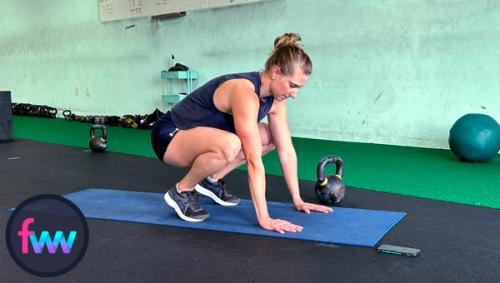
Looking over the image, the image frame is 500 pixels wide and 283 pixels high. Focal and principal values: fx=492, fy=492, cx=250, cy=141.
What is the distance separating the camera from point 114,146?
4609 mm

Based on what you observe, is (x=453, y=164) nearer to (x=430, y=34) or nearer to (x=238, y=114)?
(x=430, y=34)

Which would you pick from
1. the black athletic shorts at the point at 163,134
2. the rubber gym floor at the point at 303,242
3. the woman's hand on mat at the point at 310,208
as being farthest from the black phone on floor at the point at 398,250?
the black athletic shorts at the point at 163,134

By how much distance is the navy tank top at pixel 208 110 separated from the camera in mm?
1986

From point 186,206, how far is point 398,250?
894mm

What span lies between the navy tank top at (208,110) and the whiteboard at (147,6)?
10.8 feet

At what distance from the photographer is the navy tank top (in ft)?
6.52

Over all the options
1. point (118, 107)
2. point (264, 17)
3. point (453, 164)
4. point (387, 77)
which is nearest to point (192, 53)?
point (264, 17)

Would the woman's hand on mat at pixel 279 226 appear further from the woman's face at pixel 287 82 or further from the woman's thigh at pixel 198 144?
the woman's face at pixel 287 82

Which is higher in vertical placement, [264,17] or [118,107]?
[264,17]

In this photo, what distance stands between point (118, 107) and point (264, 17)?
9.32 ft

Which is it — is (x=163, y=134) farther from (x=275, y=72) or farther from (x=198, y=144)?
(x=275, y=72)

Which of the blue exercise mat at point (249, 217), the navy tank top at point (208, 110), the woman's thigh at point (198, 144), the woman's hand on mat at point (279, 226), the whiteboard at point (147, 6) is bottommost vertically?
the blue exercise mat at point (249, 217)

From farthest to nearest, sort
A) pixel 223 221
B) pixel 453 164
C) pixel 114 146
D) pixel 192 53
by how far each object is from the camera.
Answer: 1. pixel 192 53
2. pixel 114 146
3. pixel 453 164
4. pixel 223 221

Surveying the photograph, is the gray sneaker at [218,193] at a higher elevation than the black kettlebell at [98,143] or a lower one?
higher
